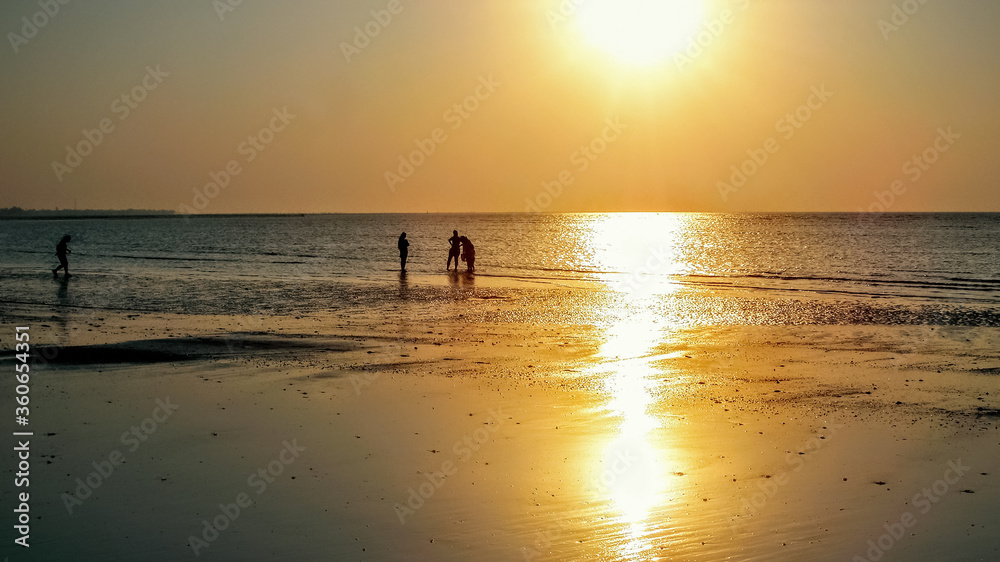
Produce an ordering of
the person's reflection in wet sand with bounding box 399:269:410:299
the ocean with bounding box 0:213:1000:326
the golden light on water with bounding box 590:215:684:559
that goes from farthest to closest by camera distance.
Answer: the person's reflection in wet sand with bounding box 399:269:410:299 < the ocean with bounding box 0:213:1000:326 < the golden light on water with bounding box 590:215:684:559

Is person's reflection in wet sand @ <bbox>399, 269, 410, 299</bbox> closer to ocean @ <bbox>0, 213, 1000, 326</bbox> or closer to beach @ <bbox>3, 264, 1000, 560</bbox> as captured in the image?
ocean @ <bbox>0, 213, 1000, 326</bbox>

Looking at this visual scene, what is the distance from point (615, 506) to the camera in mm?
7473

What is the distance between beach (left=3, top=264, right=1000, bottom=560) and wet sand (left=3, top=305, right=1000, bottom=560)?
33mm

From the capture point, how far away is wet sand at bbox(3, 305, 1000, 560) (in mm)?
6824

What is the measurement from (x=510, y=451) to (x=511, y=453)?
0.23 ft

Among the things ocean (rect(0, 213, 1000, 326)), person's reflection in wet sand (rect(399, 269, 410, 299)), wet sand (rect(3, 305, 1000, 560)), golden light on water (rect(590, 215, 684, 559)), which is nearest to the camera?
wet sand (rect(3, 305, 1000, 560))

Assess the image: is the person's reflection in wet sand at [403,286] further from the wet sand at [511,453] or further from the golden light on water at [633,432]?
the wet sand at [511,453]

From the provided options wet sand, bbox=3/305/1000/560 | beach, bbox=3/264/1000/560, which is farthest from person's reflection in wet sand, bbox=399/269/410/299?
wet sand, bbox=3/305/1000/560

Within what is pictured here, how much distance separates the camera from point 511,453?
9055mm

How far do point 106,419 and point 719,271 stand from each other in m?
40.8

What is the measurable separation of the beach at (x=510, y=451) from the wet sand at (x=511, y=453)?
3 centimetres

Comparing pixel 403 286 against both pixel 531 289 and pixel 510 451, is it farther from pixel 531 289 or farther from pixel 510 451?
pixel 510 451

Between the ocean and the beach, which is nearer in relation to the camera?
the beach

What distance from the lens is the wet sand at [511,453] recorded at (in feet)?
22.4
